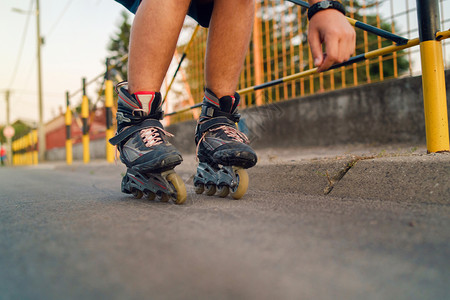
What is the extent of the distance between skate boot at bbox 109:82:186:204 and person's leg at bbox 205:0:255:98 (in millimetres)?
290

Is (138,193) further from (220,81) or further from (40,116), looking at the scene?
(40,116)

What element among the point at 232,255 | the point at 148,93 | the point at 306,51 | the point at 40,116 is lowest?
the point at 232,255

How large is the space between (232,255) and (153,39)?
0.87 m

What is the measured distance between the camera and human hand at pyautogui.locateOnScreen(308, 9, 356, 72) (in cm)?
91

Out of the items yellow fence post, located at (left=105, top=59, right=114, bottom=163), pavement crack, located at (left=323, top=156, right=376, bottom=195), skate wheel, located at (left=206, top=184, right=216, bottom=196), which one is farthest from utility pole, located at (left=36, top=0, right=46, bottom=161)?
pavement crack, located at (left=323, top=156, right=376, bottom=195)

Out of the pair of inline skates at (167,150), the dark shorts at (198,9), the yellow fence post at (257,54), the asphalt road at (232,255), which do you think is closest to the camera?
the asphalt road at (232,255)

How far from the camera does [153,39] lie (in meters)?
1.17

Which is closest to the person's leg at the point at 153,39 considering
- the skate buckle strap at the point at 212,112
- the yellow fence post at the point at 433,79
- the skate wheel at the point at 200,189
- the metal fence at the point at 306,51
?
the skate buckle strap at the point at 212,112

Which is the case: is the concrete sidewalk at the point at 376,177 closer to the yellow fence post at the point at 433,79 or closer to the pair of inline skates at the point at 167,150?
the yellow fence post at the point at 433,79

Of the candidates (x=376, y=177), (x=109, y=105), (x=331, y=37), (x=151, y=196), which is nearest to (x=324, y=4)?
(x=331, y=37)

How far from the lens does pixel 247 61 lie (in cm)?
399

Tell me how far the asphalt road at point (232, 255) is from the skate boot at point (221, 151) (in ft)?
0.95

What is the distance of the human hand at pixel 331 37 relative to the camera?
0.91 m

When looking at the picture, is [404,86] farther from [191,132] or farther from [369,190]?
[191,132]
